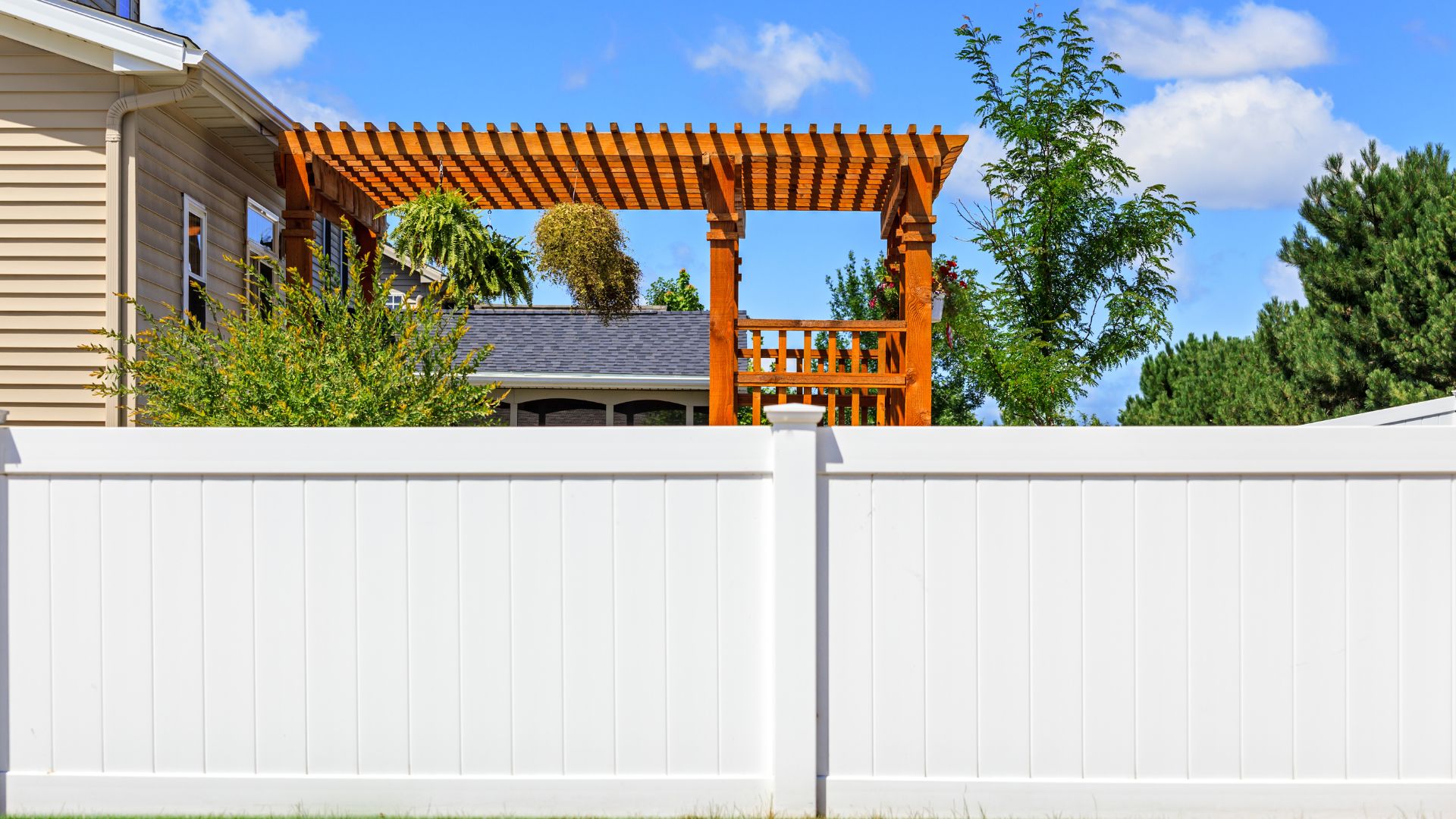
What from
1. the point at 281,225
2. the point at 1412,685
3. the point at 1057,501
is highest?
the point at 281,225

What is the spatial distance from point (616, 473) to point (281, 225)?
8.63 m

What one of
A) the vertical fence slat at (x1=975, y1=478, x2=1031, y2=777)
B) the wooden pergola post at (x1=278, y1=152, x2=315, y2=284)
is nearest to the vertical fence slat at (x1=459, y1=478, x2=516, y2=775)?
the vertical fence slat at (x1=975, y1=478, x2=1031, y2=777)

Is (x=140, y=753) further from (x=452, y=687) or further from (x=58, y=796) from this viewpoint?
(x=452, y=687)

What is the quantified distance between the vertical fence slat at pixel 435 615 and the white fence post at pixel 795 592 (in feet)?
3.75

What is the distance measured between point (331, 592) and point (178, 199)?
5.62 m

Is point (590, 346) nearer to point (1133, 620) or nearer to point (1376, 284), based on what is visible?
point (1376, 284)

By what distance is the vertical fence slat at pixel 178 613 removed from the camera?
4.26 m

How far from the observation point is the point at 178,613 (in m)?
4.28

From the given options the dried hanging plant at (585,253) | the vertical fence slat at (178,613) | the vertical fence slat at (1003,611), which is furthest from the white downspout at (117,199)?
the vertical fence slat at (1003,611)

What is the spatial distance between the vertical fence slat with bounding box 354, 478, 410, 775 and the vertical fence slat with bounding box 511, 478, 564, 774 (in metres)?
0.40

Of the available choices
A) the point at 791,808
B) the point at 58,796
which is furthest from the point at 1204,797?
the point at 58,796

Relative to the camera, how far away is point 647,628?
4156mm

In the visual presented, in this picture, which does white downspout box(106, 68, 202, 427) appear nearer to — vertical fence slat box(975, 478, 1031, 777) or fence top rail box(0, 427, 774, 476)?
fence top rail box(0, 427, 774, 476)

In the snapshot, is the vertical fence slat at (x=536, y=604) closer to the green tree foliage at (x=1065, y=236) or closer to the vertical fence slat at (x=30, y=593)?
the vertical fence slat at (x=30, y=593)
